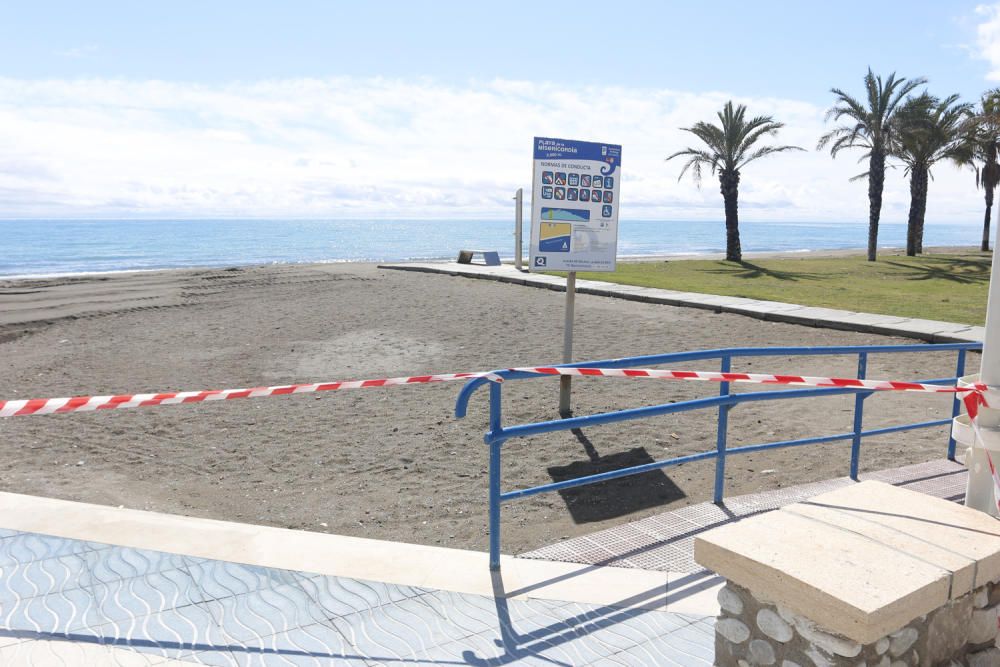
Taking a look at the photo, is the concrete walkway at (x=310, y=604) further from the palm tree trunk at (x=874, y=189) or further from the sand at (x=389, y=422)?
the palm tree trunk at (x=874, y=189)

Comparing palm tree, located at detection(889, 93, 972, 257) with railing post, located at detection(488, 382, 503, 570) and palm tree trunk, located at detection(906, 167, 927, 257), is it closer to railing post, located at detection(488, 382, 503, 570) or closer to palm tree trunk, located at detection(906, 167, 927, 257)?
palm tree trunk, located at detection(906, 167, 927, 257)

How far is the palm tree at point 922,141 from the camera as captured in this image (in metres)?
34.7

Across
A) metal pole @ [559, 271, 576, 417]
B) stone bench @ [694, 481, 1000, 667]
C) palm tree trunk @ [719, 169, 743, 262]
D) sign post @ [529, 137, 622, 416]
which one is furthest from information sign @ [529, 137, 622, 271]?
palm tree trunk @ [719, 169, 743, 262]

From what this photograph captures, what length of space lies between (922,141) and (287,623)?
39836 mm

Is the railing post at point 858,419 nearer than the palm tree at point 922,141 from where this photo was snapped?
Yes

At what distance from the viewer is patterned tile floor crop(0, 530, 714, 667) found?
3.18 m

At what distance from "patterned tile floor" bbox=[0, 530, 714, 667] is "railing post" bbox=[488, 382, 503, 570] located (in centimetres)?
21

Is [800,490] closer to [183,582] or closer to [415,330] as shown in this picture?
[183,582]

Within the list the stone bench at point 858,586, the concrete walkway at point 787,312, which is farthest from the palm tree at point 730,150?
the stone bench at point 858,586

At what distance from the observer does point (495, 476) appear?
405cm

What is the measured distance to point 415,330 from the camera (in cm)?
1386

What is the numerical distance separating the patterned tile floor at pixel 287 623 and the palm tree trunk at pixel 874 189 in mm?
36559

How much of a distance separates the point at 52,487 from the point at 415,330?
25.7 feet

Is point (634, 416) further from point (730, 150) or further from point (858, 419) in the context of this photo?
point (730, 150)
